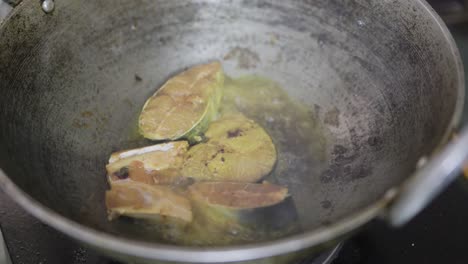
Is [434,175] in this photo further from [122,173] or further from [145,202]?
[122,173]

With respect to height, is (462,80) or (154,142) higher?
(462,80)

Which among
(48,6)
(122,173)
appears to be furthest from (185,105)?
(48,6)

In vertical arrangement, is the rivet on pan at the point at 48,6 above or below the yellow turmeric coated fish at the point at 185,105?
above

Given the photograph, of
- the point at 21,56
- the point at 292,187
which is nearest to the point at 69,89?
the point at 21,56

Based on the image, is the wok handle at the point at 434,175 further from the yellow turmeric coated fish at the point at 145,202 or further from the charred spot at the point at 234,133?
the charred spot at the point at 234,133

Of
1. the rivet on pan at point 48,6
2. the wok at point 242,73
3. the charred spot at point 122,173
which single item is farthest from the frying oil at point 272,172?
the rivet on pan at point 48,6

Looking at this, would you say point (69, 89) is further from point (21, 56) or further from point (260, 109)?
point (260, 109)
